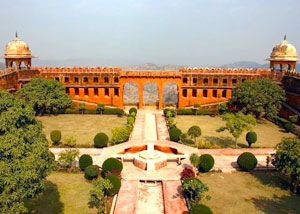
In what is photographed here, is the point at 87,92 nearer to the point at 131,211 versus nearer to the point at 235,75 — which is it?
the point at 235,75

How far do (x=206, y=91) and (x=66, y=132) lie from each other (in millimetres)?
23562

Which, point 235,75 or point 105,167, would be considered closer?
point 105,167

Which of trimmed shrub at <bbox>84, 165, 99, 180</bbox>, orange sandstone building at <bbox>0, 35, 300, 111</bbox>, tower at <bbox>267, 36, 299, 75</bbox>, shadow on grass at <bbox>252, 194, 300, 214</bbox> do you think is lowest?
shadow on grass at <bbox>252, 194, 300, 214</bbox>

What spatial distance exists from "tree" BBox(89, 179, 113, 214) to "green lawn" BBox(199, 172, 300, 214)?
18.7ft

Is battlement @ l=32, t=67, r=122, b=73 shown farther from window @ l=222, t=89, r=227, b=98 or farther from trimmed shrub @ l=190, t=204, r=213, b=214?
trimmed shrub @ l=190, t=204, r=213, b=214

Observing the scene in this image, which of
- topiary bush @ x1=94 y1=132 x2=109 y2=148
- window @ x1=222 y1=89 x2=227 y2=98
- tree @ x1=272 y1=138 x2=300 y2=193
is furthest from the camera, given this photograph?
window @ x1=222 y1=89 x2=227 y2=98

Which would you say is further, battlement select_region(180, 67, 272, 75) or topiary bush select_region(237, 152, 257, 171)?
battlement select_region(180, 67, 272, 75)

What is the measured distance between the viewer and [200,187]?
55.9ft

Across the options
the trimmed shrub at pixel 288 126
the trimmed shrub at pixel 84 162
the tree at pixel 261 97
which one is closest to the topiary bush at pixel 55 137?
the trimmed shrub at pixel 84 162

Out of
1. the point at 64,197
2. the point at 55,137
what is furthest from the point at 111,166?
the point at 55,137

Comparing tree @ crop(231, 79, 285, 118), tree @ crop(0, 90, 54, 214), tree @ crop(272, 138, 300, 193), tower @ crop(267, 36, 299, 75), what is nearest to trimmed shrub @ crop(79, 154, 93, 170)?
tree @ crop(0, 90, 54, 214)

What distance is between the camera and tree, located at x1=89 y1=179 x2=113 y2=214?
16.2 meters

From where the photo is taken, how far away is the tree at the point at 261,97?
37.1 m

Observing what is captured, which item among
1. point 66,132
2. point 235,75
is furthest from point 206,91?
point 66,132
